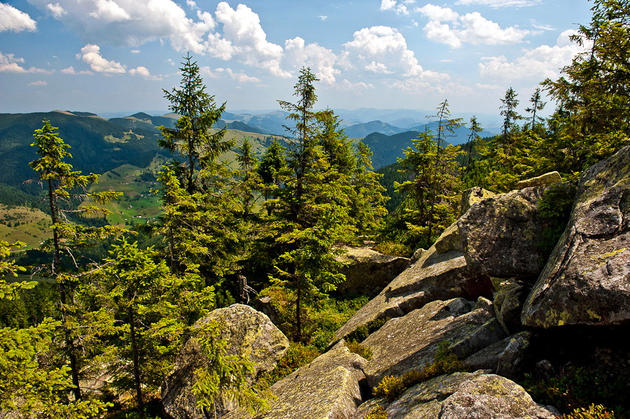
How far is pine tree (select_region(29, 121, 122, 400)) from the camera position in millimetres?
12945

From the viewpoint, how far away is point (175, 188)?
62.0ft

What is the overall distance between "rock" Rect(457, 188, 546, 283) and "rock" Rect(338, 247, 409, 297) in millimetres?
14652

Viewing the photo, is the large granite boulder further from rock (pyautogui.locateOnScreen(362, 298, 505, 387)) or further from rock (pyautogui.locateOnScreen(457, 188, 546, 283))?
rock (pyautogui.locateOnScreen(457, 188, 546, 283))

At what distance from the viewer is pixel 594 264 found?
19.5 ft

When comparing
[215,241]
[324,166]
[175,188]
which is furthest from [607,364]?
[215,241]

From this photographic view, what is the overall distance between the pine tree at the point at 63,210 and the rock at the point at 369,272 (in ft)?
54.4

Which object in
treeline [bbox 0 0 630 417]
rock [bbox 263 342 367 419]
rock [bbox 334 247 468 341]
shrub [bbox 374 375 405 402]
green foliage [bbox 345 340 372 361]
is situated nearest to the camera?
shrub [bbox 374 375 405 402]

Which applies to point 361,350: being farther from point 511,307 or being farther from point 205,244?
point 205,244

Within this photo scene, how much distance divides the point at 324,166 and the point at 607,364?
16.7m

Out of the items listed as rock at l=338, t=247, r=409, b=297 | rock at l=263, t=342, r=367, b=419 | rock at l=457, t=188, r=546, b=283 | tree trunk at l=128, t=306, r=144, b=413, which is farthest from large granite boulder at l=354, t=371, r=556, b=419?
rock at l=338, t=247, r=409, b=297

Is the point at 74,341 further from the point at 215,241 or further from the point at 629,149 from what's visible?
the point at 629,149

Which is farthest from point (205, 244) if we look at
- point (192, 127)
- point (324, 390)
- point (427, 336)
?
point (427, 336)

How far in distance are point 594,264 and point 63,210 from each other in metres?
18.5

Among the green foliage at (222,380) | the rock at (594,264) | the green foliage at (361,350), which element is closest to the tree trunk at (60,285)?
the green foliage at (222,380)
